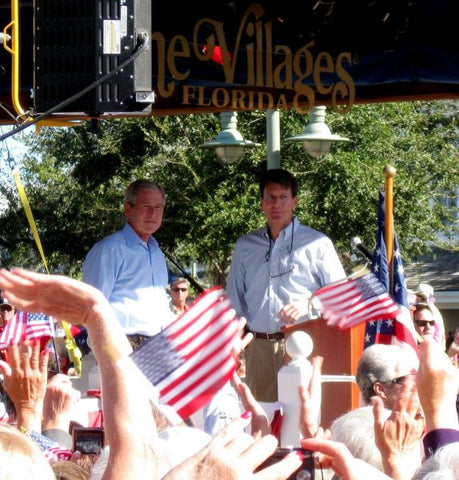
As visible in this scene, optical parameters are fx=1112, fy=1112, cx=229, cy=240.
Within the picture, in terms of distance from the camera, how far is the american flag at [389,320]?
279 inches

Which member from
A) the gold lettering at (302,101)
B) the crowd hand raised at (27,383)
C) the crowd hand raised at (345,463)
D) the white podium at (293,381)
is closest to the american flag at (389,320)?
the gold lettering at (302,101)

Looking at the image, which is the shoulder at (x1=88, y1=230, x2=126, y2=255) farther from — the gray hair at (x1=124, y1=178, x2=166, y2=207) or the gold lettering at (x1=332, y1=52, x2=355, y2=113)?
the gold lettering at (x1=332, y1=52, x2=355, y2=113)

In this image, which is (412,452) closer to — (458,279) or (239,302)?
(239,302)

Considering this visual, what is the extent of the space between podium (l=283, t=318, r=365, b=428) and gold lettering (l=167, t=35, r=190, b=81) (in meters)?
1.92

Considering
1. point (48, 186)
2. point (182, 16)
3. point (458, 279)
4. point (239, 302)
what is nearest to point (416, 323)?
point (239, 302)

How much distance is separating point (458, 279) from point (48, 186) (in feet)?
48.1

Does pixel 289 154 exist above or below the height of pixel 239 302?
above

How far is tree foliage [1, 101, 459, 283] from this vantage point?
63.5 ft

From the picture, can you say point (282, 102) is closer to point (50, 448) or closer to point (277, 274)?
point (277, 274)

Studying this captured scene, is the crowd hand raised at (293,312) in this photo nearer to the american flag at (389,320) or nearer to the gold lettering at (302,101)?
the american flag at (389,320)

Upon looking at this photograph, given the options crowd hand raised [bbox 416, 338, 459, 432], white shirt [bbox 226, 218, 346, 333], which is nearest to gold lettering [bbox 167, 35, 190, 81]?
white shirt [bbox 226, 218, 346, 333]

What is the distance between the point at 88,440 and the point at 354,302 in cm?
292

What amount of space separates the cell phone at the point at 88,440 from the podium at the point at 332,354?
2760 mm

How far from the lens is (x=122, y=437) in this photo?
86.7 inches
